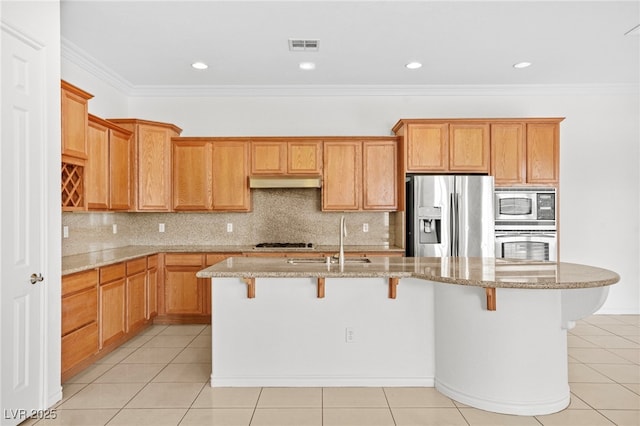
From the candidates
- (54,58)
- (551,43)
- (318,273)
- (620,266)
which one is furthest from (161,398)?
(620,266)

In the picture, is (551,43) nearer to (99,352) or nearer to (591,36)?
(591,36)

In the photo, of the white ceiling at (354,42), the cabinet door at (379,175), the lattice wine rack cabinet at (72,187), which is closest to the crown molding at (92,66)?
the white ceiling at (354,42)

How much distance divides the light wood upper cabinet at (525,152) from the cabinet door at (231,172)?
303 centimetres

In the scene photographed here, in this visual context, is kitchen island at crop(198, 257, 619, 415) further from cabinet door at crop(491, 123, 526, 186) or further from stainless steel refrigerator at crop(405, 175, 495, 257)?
cabinet door at crop(491, 123, 526, 186)

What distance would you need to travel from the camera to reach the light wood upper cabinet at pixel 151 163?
4750 millimetres

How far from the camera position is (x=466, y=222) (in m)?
4.52

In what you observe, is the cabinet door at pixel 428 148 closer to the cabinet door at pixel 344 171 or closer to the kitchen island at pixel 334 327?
the cabinet door at pixel 344 171

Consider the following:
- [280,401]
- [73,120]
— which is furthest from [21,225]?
[280,401]

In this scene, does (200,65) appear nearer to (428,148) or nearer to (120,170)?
(120,170)

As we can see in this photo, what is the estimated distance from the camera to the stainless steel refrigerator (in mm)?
4520

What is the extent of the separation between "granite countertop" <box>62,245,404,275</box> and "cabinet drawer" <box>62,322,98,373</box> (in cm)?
53

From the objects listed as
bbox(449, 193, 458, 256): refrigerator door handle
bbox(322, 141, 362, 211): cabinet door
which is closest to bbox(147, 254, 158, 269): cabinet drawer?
bbox(322, 141, 362, 211): cabinet door

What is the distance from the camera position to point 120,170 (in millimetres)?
4508

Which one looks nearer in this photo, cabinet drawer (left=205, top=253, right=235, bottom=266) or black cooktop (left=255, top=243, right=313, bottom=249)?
cabinet drawer (left=205, top=253, right=235, bottom=266)
